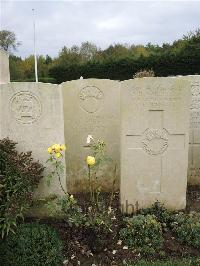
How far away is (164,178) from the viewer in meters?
5.00

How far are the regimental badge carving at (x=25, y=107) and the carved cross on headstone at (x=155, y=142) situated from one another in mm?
1195

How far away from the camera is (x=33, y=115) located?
4.71 m

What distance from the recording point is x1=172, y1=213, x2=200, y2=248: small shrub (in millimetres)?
4301

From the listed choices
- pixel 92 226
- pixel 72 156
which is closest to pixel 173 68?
pixel 72 156

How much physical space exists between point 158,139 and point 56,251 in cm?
190

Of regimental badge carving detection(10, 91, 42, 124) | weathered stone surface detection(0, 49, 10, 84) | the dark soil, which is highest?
weathered stone surface detection(0, 49, 10, 84)

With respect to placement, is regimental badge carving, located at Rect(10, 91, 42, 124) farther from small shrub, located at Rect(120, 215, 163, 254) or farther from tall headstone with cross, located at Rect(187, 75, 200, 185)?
tall headstone with cross, located at Rect(187, 75, 200, 185)

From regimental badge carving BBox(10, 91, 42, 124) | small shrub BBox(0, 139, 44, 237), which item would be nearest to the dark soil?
small shrub BBox(0, 139, 44, 237)

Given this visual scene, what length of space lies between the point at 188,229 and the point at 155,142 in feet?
3.77

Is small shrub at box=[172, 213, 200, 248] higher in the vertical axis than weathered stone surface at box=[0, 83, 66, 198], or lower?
lower

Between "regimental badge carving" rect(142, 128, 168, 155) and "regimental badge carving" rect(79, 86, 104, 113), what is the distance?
4.21ft

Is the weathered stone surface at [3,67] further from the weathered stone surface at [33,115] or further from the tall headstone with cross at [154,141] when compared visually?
the tall headstone with cross at [154,141]

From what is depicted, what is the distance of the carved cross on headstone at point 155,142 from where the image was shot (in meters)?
4.83

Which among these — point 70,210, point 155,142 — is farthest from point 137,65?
point 70,210
